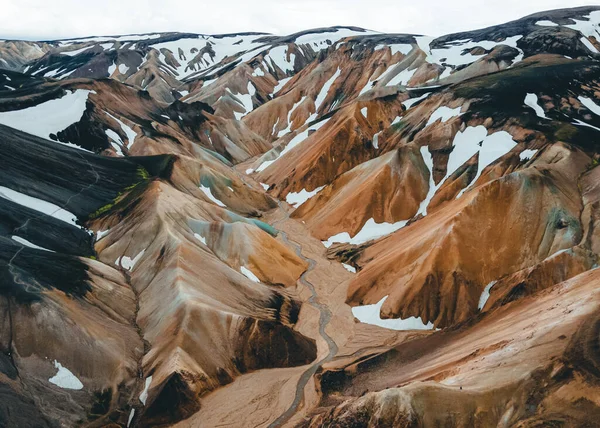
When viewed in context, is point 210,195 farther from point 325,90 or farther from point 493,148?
point 325,90

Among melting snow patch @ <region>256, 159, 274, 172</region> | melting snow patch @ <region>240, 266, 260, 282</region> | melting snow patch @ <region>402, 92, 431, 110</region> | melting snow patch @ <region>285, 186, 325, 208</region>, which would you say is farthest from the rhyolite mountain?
melting snow patch @ <region>256, 159, 274, 172</region>

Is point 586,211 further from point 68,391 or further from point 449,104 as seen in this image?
point 68,391

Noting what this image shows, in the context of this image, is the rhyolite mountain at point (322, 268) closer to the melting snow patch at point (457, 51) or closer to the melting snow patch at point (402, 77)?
the melting snow patch at point (402, 77)

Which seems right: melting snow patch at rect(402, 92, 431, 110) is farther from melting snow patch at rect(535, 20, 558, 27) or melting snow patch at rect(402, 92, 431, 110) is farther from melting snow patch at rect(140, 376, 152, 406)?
melting snow patch at rect(140, 376, 152, 406)

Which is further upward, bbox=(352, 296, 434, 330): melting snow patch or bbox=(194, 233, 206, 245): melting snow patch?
bbox=(194, 233, 206, 245): melting snow patch

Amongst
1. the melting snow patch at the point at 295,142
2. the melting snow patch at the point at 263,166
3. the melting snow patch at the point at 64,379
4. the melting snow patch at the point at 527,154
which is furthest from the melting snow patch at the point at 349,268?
the melting snow patch at the point at 263,166
